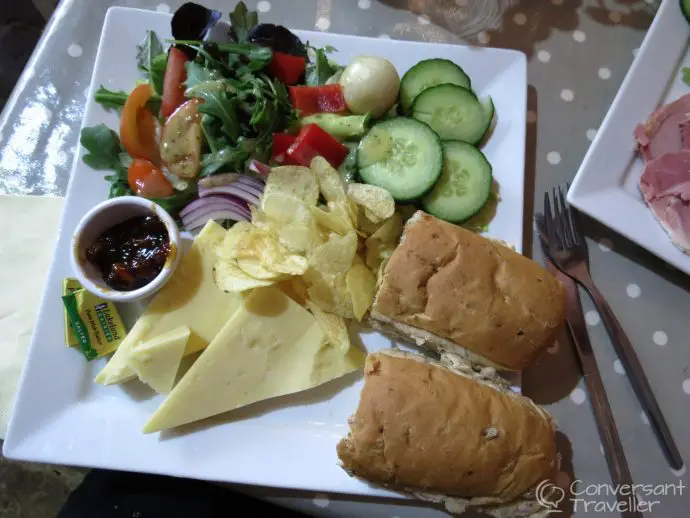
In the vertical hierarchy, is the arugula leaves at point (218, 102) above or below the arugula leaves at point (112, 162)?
above

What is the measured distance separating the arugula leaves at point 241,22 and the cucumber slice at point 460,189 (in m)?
0.84

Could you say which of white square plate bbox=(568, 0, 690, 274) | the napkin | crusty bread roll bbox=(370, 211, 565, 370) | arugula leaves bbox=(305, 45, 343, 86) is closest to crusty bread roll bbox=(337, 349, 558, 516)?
crusty bread roll bbox=(370, 211, 565, 370)

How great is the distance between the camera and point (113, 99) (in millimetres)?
1940

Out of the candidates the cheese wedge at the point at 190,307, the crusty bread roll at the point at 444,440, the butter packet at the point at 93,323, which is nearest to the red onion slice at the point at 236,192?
A: the cheese wedge at the point at 190,307

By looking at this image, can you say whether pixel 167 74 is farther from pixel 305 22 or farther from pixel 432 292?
pixel 432 292

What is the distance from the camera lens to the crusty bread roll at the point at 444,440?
4.99 ft

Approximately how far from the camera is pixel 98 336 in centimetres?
175

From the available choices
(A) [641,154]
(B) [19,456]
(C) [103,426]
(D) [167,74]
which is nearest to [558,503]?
(A) [641,154]

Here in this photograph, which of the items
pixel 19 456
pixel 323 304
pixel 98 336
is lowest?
pixel 19 456

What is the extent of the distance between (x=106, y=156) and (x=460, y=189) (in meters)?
1.19

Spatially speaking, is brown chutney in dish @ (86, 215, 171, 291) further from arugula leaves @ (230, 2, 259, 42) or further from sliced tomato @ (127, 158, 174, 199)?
arugula leaves @ (230, 2, 259, 42)

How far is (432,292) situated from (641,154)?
106cm

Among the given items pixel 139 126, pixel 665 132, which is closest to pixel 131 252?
pixel 139 126

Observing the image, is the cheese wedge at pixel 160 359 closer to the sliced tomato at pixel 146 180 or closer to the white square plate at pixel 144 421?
the white square plate at pixel 144 421
